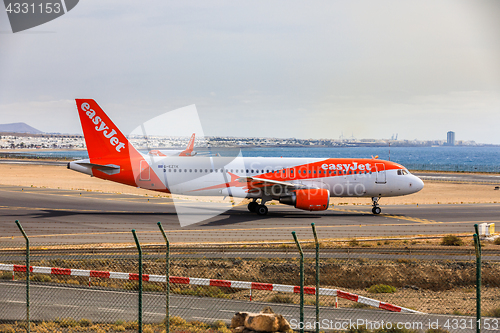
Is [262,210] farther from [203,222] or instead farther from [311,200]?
[203,222]

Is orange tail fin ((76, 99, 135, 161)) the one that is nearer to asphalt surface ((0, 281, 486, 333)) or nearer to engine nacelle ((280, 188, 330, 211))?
engine nacelle ((280, 188, 330, 211))

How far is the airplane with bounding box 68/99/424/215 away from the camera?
3369cm

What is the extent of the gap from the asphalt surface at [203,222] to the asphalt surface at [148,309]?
29.7ft

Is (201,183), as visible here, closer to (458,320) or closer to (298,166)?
(298,166)

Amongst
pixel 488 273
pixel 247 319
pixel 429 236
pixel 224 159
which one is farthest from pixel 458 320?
pixel 224 159

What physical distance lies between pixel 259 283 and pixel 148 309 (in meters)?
3.77

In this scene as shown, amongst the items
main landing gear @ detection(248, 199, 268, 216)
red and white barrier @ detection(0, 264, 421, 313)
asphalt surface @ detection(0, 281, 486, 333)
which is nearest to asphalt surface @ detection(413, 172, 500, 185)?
main landing gear @ detection(248, 199, 268, 216)

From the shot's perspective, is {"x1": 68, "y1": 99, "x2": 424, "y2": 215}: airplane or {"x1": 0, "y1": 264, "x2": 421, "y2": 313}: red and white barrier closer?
{"x1": 0, "y1": 264, "x2": 421, "y2": 313}: red and white barrier

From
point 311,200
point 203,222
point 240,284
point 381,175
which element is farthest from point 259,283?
point 381,175

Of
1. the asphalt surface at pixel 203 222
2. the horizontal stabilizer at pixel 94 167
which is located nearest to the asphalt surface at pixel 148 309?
the asphalt surface at pixel 203 222

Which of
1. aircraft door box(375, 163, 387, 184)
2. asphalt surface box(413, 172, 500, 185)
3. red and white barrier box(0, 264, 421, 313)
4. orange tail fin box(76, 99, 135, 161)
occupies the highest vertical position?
orange tail fin box(76, 99, 135, 161)

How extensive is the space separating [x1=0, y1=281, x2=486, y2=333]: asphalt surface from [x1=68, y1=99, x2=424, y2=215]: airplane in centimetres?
1838

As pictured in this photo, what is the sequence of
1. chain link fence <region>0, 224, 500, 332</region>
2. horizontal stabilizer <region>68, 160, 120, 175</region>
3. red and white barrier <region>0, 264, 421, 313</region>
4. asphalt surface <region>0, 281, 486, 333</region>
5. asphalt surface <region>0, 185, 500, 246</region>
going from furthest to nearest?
horizontal stabilizer <region>68, 160, 120, 175</region>, asphalt surface <region>0, 185, 500, 246</region>, chain link fence <region>0, 224, 500, 332</region>, asphalt surface <region>0, 281, 486, 333</region>, red and white barrier <region>0, 264, 421, 313</region>

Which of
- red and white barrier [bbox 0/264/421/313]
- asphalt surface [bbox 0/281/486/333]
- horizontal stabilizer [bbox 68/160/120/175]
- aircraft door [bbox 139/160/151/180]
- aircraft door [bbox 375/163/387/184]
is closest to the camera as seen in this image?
red and white barrier [bbox 0/264/421/313]
